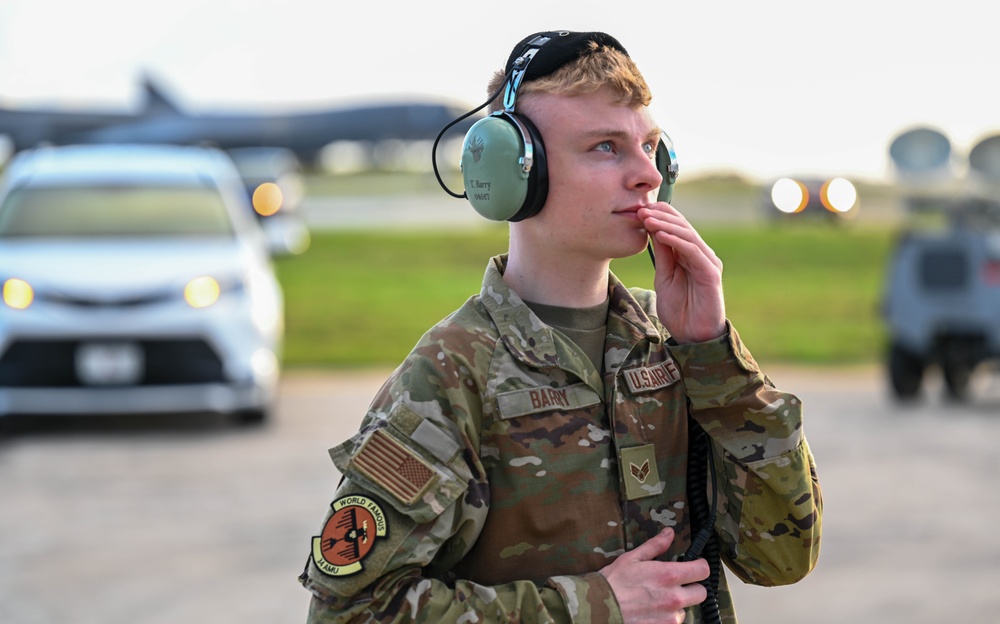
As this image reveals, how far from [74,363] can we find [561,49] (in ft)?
22.9

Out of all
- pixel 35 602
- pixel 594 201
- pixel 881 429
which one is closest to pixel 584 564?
pixel 594 201

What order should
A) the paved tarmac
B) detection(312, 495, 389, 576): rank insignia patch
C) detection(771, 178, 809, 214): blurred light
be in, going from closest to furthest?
detection(312, 495, 389, 576): rank insignia patch
detection(771, 178, 809, 214): blurred light
the paved tarmac

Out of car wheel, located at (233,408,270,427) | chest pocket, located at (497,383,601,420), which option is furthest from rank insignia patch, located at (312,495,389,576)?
car wheel, located at (233,408,270,427)

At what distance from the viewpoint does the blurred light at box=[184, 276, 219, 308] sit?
27.5 ft

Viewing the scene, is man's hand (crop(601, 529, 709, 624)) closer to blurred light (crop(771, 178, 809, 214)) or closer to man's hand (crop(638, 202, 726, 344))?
man's hand (crop(638, 202, 726, 344))

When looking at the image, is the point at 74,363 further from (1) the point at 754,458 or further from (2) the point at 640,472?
(1) the point at 754,458

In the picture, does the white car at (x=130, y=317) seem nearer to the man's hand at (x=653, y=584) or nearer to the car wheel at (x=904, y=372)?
the car wheel at (x=904, y=372)

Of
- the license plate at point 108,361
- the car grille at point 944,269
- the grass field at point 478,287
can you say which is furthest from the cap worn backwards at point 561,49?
the grass field at point 478,287

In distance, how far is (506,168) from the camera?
195 centimetres

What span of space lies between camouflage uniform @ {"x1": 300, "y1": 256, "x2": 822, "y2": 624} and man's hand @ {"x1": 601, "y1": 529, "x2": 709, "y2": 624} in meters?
0.03

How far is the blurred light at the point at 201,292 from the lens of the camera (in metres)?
8.38

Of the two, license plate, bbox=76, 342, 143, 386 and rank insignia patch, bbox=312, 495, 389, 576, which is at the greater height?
rank insignia patch, bbox=312, 495, 389, 576

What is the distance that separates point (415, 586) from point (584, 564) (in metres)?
0.27

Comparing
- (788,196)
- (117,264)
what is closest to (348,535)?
(788,196)
